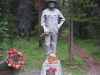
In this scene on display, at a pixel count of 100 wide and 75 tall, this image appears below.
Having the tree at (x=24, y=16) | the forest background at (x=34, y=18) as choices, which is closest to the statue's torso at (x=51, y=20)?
the forest background at (x=34, y=18)

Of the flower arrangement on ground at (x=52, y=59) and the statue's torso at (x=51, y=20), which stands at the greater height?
the statue's torso at (x=51, y=20)

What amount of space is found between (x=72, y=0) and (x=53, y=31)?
3.64 m

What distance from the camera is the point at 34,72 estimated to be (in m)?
10.0

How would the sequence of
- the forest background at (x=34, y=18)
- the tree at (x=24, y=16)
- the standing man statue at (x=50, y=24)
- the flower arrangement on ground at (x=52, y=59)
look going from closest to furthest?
the flower arrangement on ground at (x=52, y=59), the standing man statue at (x=50, y=24), the forest background at (x=34, y=18), the tree at (x=24, y=16)

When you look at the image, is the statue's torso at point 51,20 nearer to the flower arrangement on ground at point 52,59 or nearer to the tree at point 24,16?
the flower arrangement on ground at point 52,59

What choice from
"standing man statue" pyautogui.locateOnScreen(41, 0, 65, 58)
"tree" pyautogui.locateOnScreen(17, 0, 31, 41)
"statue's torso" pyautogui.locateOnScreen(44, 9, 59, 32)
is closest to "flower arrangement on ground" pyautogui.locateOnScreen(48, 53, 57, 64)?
"standing man statue" pyautogui.locateOnScreen(41, 0, 65, 58)

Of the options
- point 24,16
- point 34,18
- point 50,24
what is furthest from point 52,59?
point 34,18

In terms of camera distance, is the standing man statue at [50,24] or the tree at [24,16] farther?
the tree at [24,16]

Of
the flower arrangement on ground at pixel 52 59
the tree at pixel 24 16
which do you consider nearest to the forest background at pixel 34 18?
the tree at pixel 24 16

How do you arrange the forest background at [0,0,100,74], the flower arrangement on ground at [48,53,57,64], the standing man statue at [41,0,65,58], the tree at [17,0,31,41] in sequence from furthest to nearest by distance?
the tree at [17,0,31,41] < the forest background at [0,0,100,74] < the standing man statue at [41,0,65,58] < the flower arrangement on ground at [48,53,57,64]

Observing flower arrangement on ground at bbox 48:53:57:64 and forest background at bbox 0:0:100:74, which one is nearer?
flower arrangement on ground at bbox 48:53:57:64

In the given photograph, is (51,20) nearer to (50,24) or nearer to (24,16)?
(50,24)

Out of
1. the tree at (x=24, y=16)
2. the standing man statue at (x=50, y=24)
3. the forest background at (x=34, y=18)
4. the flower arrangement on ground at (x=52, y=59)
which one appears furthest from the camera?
the tree at (x=24, y=16)

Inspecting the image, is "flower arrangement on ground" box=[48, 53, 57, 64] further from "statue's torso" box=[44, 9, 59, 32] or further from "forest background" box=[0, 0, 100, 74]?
"forest background" box=[0, 0, 100, 74]
